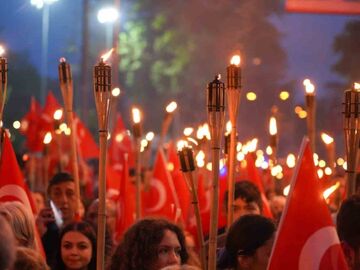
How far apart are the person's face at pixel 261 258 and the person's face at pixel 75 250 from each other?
1.36m

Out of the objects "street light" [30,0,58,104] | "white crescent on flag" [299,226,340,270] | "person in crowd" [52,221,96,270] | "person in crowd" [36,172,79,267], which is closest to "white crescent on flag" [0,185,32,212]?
"person in crowd" [52,221,96,270]

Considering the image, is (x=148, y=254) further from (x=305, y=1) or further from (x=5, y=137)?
(x=305, y=1)

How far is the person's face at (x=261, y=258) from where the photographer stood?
6.29 m

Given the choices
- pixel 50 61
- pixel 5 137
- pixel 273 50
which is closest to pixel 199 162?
pixel 5 137

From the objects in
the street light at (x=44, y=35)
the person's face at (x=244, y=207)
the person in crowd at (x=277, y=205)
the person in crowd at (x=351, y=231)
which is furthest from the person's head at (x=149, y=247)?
the street light at (x=44, y=35)

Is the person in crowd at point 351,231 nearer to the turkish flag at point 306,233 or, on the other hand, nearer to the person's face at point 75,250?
the turkish flag at point 306,233

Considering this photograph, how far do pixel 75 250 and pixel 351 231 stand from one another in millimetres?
2127

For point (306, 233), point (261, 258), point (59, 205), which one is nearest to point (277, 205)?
point (59, 205)

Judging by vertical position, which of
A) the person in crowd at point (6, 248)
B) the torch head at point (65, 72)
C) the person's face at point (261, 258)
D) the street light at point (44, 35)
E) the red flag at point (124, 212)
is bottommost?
the person's face at point (261, 258)

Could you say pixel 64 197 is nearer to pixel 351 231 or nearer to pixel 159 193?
pixel 159 193

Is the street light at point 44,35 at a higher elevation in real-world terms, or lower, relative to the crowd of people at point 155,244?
higher

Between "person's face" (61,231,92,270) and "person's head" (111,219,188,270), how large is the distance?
3.30 ft

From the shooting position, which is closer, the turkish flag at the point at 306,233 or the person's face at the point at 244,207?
the turkish flag at the point at 306,233

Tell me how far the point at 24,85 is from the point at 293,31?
6337mm
